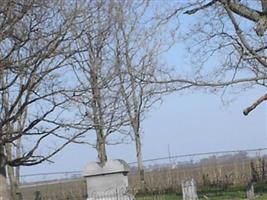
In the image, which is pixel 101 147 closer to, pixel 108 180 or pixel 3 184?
pixel 108 180

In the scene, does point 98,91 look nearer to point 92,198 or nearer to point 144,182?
point 92,198

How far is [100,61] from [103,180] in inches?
560

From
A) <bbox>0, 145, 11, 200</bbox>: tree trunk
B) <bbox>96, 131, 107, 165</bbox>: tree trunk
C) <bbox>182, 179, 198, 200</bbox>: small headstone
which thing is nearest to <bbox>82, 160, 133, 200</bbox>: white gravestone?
<bbox>182, 179, 198, 200</bbox>: small headstone

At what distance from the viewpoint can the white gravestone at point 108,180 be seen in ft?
63.4

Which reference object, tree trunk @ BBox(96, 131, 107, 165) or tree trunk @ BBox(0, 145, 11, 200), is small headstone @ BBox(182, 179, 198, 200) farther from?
tree trunk @ BBox(96, 131, 107, 165)

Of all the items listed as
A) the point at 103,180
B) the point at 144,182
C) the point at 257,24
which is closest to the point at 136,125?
the point at 144,182

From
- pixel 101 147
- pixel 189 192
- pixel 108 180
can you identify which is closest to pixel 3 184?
pixel 108 180

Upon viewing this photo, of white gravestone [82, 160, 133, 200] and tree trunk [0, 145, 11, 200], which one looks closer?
tree trunk [0, 145, 11, 200]

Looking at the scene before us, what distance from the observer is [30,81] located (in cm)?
1464

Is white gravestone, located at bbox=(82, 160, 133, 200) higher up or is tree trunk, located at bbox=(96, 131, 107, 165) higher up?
tree trunk, located at bbox=(96, 131, 107, 165)

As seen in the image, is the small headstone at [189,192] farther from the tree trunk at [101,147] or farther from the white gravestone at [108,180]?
the tree trunk at [101,147]

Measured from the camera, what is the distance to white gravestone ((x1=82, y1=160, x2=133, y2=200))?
19.3 m

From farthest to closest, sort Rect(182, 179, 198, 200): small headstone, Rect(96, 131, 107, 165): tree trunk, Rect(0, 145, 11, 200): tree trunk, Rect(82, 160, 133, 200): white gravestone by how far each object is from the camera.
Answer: Rect(96, 131, 107, 165): tree trunk
Rect(182, 179, 198, 200): small headstone
Rect(82, 160, 133, 200): white gravestone
Rect(0, 145, 11, 200): tree trunk

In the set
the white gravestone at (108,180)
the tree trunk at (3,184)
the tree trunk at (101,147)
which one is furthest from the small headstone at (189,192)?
the tree trunk at (101,147)
